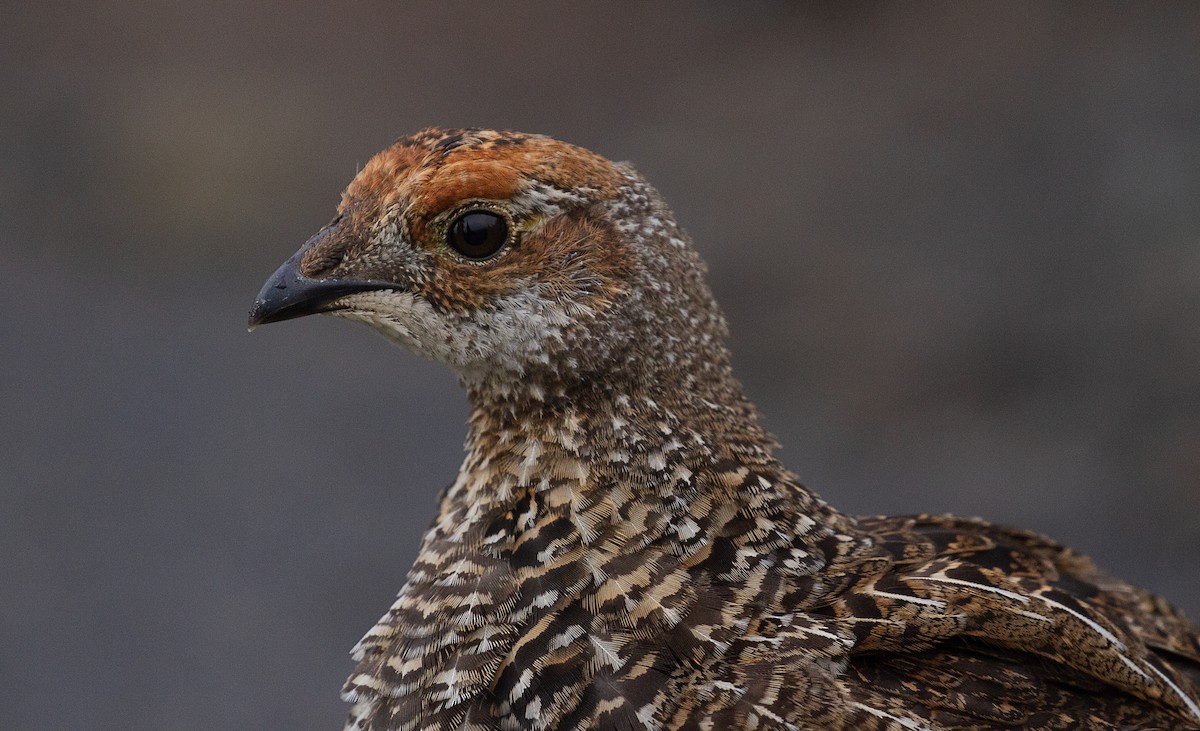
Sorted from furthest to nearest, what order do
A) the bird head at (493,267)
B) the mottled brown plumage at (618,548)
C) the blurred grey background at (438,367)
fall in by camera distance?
1. the blurred grey background at (438,367)
2. the bird head at (493,267)
3. the mottled brown plumage at (618,548)

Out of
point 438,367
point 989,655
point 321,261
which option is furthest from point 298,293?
point 438,367

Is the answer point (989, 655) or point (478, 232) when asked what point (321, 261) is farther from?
point (989, 655)

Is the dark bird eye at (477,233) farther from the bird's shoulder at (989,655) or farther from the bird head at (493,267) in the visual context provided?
the bird's shoulder at (989,655)

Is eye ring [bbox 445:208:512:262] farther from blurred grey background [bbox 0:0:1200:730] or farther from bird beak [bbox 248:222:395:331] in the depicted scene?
blurred grey background [bbox 0:0:1200:730]

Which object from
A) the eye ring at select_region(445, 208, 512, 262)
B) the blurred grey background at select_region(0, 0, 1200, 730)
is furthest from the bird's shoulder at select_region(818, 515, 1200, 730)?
the blurred grey background at select_region(0, 0, 1200, 730)

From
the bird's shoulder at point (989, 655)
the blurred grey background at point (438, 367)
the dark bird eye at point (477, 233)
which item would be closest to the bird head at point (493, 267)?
the dark bird eye at point (477, 233)

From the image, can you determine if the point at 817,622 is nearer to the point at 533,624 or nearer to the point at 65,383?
the point at 533,624

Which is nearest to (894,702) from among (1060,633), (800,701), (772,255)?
(800,701)
